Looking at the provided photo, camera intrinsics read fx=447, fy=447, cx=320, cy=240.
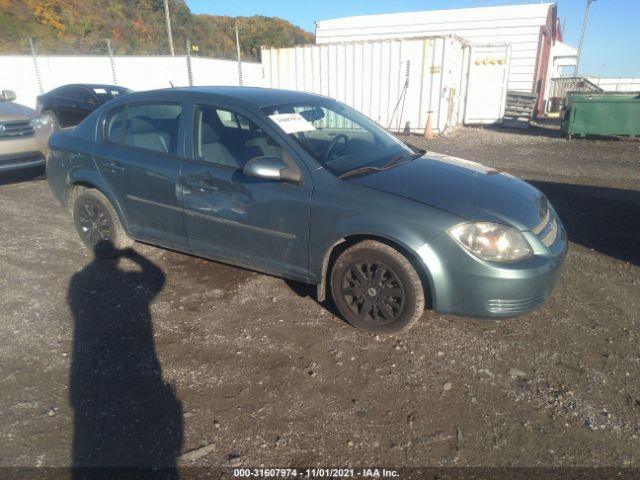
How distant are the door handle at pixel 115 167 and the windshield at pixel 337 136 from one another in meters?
1.56

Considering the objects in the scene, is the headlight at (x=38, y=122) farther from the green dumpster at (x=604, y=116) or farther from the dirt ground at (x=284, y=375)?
the green dumpster at (x=604, y=116)

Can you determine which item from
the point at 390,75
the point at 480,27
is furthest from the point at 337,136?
the point at 480,27

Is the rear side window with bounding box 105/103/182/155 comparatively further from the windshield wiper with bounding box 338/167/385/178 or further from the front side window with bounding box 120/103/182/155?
the windshield wiper with bounding box 338/167/385/178

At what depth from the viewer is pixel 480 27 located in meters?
19.5

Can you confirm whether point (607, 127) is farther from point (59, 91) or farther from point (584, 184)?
point (59, 91)

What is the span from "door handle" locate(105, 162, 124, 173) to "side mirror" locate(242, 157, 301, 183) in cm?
155

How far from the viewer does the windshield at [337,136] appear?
3.43m

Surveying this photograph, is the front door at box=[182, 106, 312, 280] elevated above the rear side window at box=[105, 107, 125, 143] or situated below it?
below

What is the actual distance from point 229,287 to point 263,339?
0.92 m

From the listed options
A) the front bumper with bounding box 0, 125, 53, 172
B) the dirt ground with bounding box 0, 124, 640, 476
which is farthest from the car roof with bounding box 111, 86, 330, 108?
the front bumper with bounding box 0, 125, 53, 172

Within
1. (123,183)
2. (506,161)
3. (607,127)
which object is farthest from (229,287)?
(607,127)

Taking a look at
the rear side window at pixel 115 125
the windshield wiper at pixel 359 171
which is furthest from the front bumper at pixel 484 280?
the rear side window at pixel 115 125

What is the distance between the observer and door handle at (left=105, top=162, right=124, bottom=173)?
4.12 m

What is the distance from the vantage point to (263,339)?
10.8 ft
